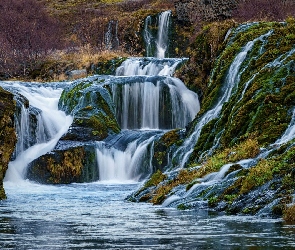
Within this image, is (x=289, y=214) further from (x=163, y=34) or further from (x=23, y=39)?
(x=163, y=34)

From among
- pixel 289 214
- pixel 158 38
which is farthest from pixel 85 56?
pixel 289 214

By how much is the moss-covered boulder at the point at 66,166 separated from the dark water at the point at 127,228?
11.1m

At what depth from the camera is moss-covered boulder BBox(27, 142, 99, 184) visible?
2945 cm

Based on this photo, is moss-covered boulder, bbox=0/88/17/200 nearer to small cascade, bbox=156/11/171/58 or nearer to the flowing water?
the flowing water

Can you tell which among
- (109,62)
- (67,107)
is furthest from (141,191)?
(109,62)

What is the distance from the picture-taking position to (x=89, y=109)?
1334 inches

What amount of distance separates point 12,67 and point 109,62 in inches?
326

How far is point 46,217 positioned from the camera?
1398 cm

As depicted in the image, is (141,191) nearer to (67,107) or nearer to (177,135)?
(177,135)

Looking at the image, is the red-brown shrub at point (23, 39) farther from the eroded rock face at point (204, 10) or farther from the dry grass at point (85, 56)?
the eroded rock face at point (204, 10)

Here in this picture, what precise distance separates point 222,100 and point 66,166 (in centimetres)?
775

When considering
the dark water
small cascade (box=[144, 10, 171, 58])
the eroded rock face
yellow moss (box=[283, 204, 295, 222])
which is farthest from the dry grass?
yellow moss (box=[283, 204, 295, 222])

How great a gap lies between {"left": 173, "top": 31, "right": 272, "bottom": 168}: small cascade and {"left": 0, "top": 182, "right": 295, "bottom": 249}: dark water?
8.40 m

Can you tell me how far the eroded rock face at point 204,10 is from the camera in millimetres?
55094
